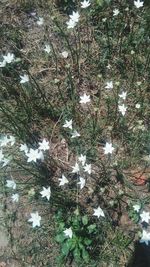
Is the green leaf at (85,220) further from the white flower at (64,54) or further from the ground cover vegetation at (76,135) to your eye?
the white flower at (64,54)

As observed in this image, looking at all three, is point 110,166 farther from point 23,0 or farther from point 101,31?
point 23,0

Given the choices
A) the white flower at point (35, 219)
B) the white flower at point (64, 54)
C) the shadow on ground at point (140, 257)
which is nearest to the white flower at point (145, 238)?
the shadow on ground at point (140, 257)

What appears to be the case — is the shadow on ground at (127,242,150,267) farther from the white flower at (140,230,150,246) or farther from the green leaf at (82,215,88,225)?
the green leaf at (82,215,88,225)

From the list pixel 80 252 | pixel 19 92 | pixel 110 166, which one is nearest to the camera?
pixel 80 252

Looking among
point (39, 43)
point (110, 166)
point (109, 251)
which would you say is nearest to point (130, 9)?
point (39, 43)

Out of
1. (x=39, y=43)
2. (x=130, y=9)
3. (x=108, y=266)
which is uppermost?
(x=130, y=9)

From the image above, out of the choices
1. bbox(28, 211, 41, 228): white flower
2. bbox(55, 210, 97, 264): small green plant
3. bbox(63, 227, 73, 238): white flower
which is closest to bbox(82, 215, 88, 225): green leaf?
bbox(55, 210, 97, 264): small green plant

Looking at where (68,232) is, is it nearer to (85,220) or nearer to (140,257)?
(85,220)

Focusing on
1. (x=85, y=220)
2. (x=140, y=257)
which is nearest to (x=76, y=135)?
(x=85, y=220)
